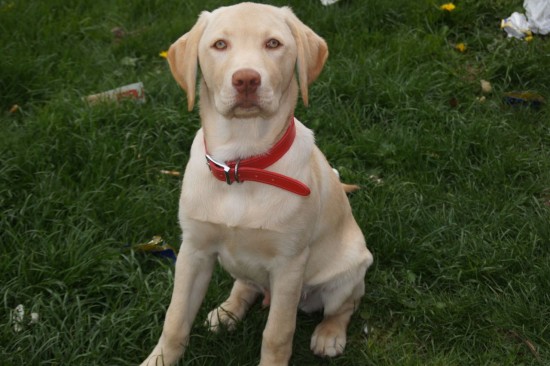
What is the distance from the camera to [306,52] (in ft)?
9.59

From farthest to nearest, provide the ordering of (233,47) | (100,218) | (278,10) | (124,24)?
(124,24) < (100,218) < (278,10) < (233,47)

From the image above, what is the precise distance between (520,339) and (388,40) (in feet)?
9.00

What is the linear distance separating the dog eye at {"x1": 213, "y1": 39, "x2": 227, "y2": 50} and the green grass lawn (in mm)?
1340

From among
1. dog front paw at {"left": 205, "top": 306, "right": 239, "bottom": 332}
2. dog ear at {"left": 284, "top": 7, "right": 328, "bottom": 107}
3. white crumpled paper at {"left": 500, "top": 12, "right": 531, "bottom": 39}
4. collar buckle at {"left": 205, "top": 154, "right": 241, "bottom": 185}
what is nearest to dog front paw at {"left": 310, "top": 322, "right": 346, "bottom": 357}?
dog front paw at {"left": 205, "top": 306, "right": 239, "bottom": 332}

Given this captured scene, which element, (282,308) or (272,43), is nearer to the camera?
(272,43)

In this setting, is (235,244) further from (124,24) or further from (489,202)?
(124,24)

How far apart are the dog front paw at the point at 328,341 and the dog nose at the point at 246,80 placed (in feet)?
4.49

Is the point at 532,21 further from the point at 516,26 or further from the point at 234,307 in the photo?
the point at 234,307

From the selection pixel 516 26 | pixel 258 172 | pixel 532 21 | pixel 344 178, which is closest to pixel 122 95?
pixel 344 178

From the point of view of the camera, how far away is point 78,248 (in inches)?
144

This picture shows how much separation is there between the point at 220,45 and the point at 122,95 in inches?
88.5

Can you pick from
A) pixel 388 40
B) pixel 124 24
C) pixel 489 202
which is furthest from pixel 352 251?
pixel 124 24

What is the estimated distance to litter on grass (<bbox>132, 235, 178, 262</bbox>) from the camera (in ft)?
12.5

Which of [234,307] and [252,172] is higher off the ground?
[252,172]
